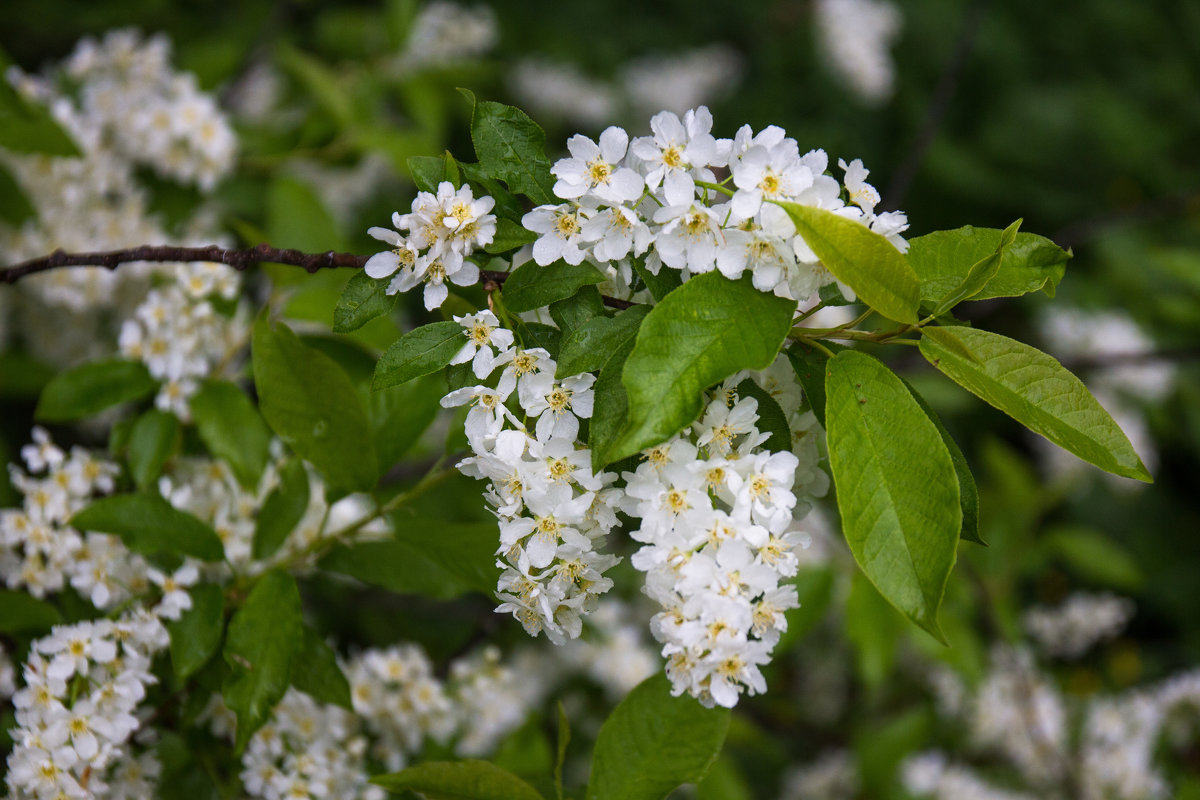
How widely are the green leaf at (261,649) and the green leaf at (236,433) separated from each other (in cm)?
29

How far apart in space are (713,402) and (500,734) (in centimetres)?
174

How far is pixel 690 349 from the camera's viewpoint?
0.94 m

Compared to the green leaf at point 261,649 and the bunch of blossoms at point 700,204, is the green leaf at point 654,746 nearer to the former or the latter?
the green leaf at point 261,649

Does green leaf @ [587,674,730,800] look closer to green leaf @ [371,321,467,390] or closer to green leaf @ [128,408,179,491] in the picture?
green leaf @ [371,321,467,390]

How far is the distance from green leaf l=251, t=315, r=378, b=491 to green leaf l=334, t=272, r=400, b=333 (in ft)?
0.92

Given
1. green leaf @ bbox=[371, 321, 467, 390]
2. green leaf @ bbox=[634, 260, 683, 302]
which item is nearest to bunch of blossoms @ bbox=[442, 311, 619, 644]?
green leaf @ bbox=[371, 321, 467, 390]

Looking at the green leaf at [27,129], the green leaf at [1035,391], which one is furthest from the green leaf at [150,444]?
the green leaf at [1035,391]

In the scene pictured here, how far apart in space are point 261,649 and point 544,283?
2.32ft

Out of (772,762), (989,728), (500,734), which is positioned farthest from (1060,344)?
(500,734)

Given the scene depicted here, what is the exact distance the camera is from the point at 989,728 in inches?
120

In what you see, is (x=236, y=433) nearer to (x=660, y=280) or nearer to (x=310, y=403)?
(x=310, y=403)

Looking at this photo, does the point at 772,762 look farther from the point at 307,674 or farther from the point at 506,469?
the point at 506,469

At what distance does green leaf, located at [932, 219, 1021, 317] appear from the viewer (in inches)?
38.6

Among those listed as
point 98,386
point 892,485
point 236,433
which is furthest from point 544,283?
point 98,386
